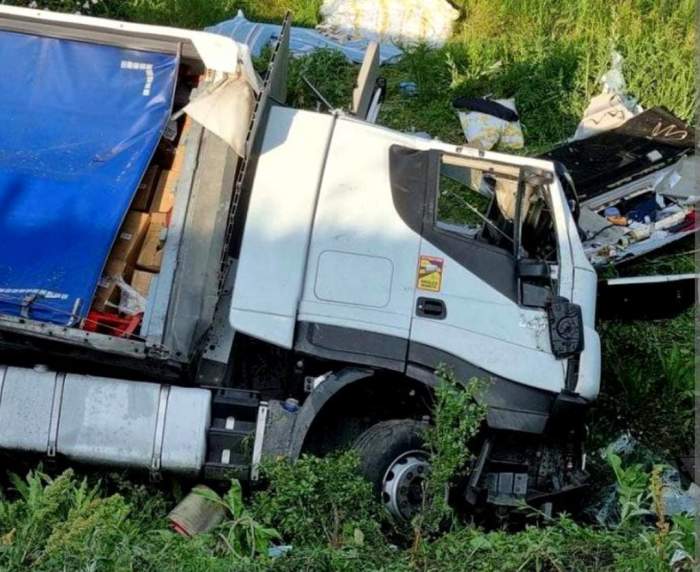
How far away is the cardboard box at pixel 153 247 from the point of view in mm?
6672

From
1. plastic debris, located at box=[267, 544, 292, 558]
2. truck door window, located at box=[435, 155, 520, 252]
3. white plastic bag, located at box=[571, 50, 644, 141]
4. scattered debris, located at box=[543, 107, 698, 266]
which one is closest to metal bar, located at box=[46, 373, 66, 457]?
plastic debris, located at box=[267, 544, 292, 558]

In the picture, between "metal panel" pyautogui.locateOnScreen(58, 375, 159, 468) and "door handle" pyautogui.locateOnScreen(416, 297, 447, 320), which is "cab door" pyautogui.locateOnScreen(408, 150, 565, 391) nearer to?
"door handle" pyautogui.locateOnScreen(416, 297, 447, 320)

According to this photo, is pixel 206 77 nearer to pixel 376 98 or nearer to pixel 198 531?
pixel 376 98

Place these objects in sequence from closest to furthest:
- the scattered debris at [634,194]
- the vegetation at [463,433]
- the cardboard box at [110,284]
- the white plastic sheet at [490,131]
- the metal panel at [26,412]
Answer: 1. the vegetation at [463,433]
2. the metal panel at [26,412]
3. the cardboard box at [110,284]
4. the scattered debris at [634,194]
5. the white plastic sheet at [490,131]

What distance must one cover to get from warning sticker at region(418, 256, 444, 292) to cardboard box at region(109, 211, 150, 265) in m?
1.68

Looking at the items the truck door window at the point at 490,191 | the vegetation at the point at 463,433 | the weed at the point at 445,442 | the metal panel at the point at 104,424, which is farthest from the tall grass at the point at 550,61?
the metal panel at the point at 104,424

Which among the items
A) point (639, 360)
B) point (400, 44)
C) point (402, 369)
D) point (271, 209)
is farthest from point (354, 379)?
point (400, 44)

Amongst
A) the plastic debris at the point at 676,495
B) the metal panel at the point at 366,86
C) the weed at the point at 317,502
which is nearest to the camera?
the weed at the point at 317,502

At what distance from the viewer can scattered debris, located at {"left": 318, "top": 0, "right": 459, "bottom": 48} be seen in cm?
1216

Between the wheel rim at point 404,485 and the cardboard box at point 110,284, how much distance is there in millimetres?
1876

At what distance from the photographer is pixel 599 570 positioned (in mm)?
5008

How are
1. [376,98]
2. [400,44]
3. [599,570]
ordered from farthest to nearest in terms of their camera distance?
[400,44] < [376,98] < [599,570]

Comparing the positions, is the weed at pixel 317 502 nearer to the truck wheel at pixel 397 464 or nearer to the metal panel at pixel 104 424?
the truck wheel at pixel 397 464

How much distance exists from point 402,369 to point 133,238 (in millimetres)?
1777
